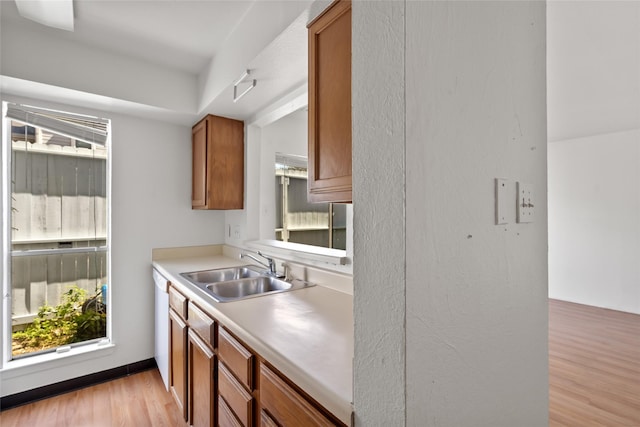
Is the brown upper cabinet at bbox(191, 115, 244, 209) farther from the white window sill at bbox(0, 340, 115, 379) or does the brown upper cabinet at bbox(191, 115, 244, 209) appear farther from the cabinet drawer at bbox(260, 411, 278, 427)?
the cabinet drawer at bbox(260, 411, 278, 427)

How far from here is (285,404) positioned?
0.89 meters

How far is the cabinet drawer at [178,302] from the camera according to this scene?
1.73m

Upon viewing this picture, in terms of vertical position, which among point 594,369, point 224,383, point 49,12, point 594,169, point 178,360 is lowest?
point 594,369

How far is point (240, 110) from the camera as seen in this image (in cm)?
232

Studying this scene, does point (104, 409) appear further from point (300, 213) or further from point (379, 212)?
point (379, 212)

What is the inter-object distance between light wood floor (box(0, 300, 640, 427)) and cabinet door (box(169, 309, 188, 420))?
17 cm

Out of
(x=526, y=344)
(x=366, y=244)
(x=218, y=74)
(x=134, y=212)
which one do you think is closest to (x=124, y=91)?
(x=218, y=74)

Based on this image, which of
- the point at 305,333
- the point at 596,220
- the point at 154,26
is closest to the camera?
the point at 305,333

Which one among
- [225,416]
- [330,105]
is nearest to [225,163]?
[330,105]

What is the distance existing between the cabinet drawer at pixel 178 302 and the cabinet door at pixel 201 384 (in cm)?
14

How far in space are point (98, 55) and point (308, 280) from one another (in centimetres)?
205

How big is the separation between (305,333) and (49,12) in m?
2.10

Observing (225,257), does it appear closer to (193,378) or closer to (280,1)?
(193,378)

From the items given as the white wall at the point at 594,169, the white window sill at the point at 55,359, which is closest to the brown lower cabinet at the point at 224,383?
the white window sill at the point at 55,359
